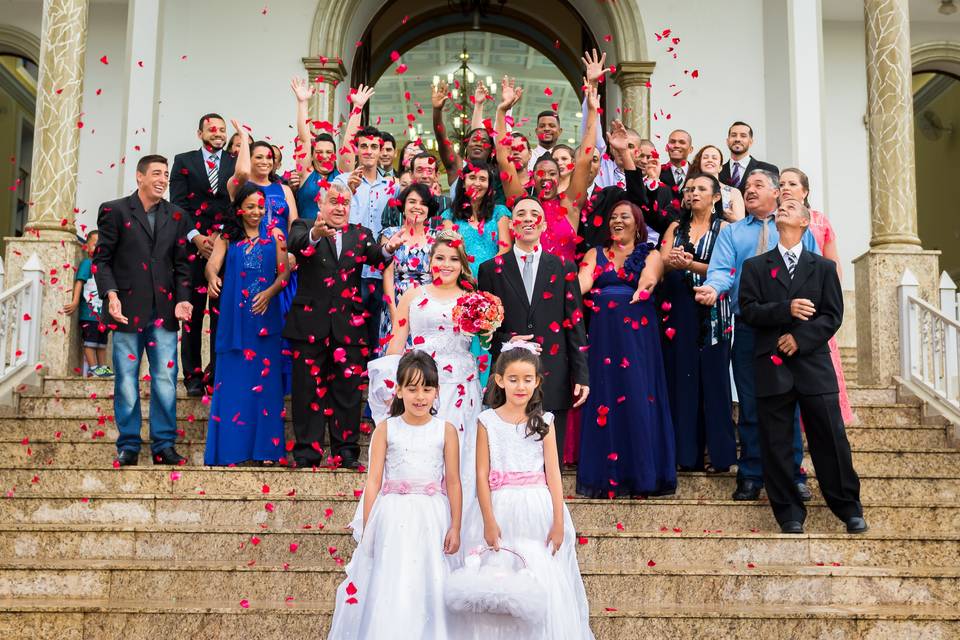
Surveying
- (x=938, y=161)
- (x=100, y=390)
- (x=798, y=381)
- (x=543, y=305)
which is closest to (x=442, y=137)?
(x=543, y=305)

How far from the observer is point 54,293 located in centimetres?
889

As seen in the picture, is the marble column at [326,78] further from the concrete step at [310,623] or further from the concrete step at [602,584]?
the concrete step at [310,623]

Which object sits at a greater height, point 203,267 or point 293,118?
point 293,118

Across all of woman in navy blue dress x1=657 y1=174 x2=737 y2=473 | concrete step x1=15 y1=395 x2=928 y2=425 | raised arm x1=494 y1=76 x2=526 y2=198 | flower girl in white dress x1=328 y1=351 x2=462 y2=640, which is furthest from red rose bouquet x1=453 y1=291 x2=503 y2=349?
concrete step x1=15 y1=395 x2=928 y2=425

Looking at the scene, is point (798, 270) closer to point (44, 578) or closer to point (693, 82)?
point (44, 578)

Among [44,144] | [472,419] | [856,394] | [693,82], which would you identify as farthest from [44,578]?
[693,82]

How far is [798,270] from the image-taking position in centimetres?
625

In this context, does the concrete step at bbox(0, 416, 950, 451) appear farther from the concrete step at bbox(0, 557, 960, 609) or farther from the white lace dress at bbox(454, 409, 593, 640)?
the white lace dress at bbox(454, 409, 593, 640)

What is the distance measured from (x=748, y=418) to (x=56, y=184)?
6077 millimetres

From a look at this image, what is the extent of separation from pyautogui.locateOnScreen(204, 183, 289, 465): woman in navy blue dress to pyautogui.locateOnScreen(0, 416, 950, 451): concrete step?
18.8 inches

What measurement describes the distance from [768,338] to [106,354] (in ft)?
22.2

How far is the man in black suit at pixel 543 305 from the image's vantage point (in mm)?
6328

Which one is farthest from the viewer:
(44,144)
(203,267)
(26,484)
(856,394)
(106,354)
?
(106,354)

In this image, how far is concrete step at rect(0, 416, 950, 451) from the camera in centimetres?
759
